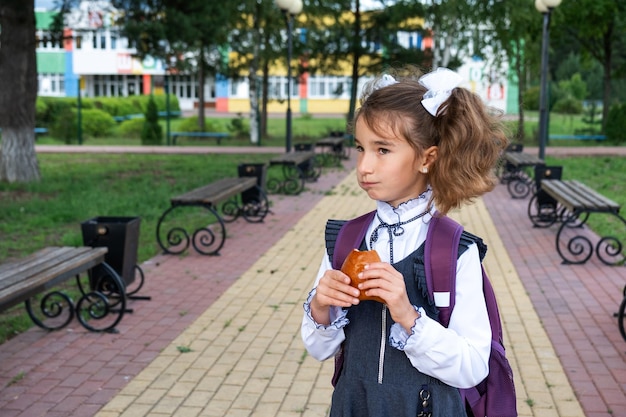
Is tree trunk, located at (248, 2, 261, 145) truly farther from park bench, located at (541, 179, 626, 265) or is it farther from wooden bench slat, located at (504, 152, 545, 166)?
park bench, located at (541, 179, 626, 265)

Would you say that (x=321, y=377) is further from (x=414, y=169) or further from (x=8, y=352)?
(x=414, y=169)

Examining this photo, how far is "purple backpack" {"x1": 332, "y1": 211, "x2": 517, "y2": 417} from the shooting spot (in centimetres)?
193

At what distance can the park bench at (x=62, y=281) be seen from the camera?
5203mm

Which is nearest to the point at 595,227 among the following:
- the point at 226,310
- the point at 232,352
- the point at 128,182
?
the point at 226,310

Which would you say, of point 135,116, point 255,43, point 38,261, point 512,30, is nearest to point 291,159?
point 38,261

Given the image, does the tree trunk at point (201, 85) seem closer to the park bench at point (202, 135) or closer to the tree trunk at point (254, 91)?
the park bench at point (202, 135)

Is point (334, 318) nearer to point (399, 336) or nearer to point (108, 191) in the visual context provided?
point (399, 336)

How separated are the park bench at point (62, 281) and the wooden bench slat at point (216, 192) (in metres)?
2.26

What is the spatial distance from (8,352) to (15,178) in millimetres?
9656

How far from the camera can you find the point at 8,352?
5328mm

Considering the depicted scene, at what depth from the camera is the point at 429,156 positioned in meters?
1.98

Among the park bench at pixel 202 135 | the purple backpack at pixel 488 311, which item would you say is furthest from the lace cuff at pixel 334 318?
the park bench at pixel 202 135

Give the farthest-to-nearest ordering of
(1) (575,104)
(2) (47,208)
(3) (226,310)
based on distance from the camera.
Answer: (1) (575,104) < (2) (47,208) < (3) (226,310)

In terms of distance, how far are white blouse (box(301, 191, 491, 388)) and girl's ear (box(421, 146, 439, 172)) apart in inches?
3.3
